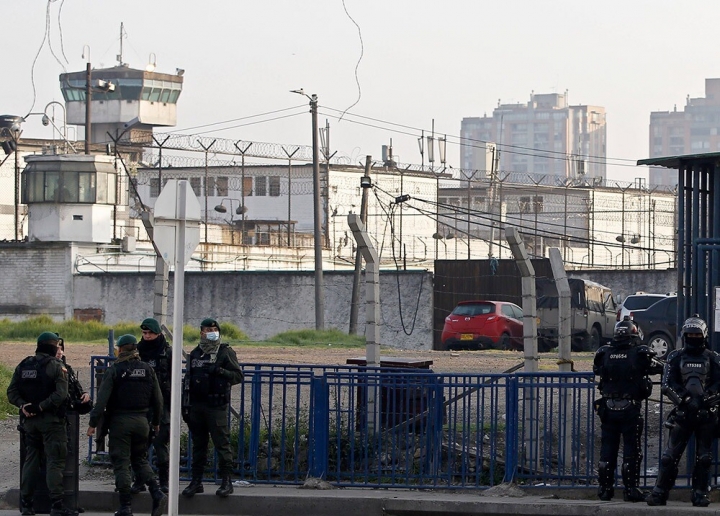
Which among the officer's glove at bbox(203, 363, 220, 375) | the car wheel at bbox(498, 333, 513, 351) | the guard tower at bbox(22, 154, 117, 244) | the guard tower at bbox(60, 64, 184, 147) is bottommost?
the car wheel at bbox(498, 333, 513, 351)

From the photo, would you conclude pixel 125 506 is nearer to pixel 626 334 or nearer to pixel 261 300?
pixel 626 334

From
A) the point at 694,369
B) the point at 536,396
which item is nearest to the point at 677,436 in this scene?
the point at 694,369

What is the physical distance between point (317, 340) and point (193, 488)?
2464cm

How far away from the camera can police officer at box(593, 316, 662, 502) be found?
10.6 metres

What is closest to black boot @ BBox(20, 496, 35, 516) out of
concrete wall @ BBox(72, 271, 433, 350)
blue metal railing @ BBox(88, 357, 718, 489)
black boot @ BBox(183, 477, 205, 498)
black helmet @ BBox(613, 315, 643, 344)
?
black boot @ BBox(183, 477, 205, 498)

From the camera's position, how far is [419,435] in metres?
11.5

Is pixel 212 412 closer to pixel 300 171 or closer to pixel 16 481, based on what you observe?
pixel 16 481

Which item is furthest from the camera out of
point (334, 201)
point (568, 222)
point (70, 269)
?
point (568, 222)

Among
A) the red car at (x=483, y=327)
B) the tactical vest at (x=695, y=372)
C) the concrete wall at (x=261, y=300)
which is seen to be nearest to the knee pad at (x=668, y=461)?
the tactical vest at (x=695, y=372)

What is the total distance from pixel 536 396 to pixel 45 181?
3873 cm

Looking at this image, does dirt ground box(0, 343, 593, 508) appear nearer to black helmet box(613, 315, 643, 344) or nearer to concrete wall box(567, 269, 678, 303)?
black helmet box(613, 315, 643, 344)

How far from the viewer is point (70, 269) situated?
44750 mm

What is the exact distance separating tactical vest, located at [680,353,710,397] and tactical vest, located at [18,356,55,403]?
5342 mm

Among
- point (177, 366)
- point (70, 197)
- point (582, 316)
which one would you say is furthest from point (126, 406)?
point (70, 197)
